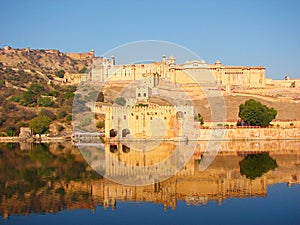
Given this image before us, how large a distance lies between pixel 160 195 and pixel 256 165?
21.0 ft

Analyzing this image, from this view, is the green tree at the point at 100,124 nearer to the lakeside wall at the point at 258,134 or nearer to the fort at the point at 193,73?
the lakeside wall at the point at 258,134

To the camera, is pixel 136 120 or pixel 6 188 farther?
pixel 136 120

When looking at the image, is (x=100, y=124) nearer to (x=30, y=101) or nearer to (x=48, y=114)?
(x=48, y=114)

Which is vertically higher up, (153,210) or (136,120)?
(136,120)

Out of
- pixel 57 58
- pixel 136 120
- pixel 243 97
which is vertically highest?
pixel 57 58

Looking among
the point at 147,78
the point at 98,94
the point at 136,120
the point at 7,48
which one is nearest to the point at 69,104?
the point at 98,94

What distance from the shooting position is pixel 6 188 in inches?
576

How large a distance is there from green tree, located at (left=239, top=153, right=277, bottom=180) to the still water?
22 mm

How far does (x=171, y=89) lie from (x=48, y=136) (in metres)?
15.0

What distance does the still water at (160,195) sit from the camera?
38.2ft

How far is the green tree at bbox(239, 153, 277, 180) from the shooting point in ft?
56.3

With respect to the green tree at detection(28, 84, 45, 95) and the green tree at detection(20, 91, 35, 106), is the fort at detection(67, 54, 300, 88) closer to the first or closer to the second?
the green tree at detection(28, 84, 45, 95)

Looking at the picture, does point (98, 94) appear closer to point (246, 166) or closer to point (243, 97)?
point (243, 97)

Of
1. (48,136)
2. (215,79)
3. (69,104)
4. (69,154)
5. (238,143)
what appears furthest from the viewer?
(215,79)
